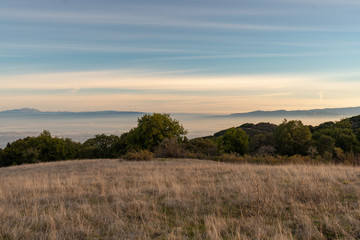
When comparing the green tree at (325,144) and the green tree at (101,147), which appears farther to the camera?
the green tree at (101,147)

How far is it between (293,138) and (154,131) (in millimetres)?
33769

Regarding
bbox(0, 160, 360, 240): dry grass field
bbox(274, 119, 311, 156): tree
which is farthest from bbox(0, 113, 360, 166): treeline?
bbox(0, 160, 360, 240): dry grass field

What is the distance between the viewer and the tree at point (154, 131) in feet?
149

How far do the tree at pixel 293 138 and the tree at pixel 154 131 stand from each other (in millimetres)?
25382

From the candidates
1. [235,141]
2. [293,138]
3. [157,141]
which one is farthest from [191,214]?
[293,138]

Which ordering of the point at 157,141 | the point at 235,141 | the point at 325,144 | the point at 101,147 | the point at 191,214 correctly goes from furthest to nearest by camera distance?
the point at 101,147, the point at 235,141, the point at 325,144, the point at 157,141, the point at 191,214

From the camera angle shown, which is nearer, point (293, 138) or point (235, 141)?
point (293, 138)

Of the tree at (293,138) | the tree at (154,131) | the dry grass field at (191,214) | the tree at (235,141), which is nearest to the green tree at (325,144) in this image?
the tree at (293,138)

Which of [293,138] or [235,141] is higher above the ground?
[293,138]

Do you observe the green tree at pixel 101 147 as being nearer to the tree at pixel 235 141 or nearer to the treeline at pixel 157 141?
the treeline at pixel 157 141

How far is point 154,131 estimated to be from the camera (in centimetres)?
4516

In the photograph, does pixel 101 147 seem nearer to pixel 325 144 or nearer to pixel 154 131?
pixel 154 131

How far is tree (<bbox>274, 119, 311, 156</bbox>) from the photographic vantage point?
58031mm

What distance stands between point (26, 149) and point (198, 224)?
59558 mm
